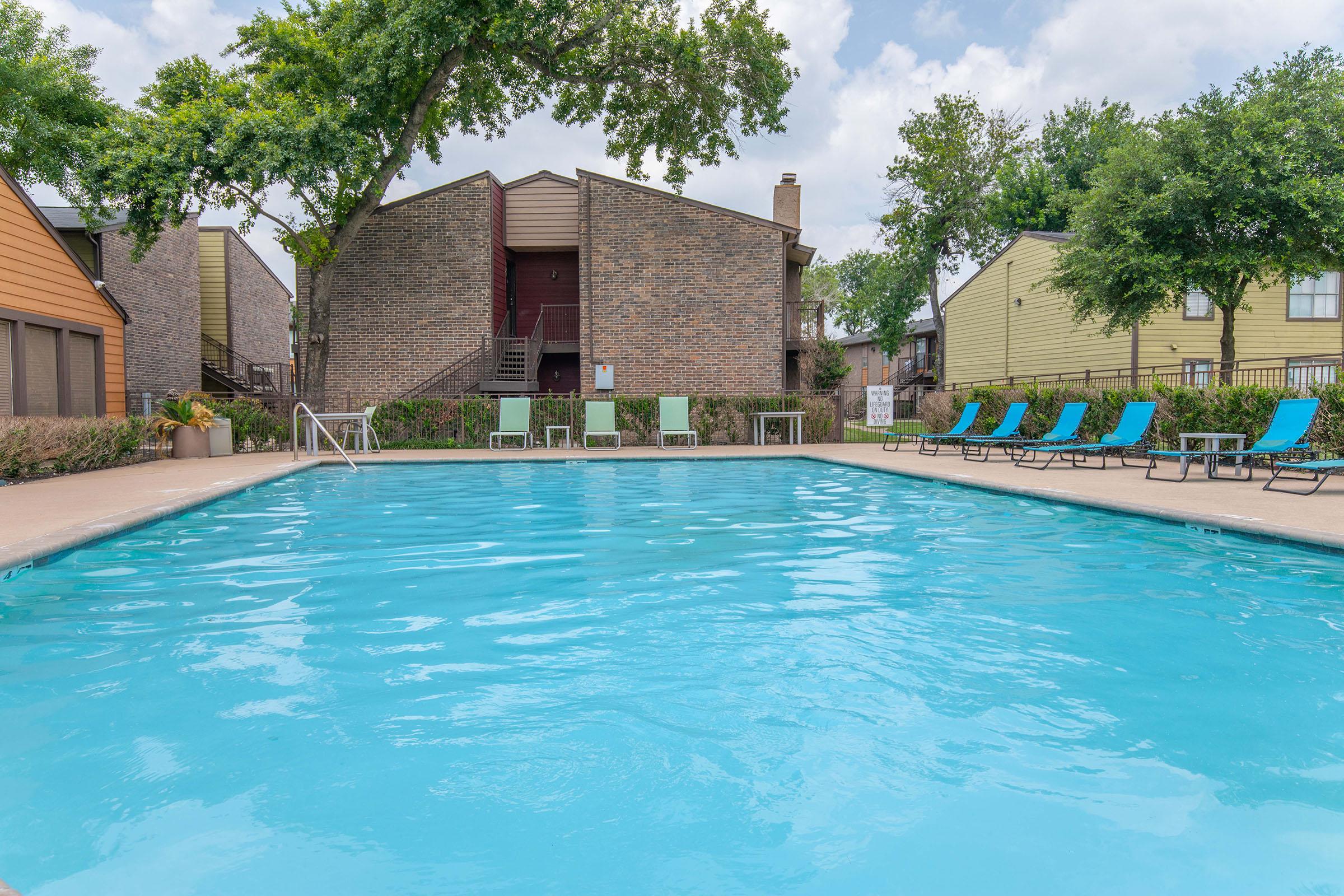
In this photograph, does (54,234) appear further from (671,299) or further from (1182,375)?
(1182,375)

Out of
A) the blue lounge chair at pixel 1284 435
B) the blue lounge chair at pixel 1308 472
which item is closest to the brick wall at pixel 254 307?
the blue lounge chair at pixel 1284 435

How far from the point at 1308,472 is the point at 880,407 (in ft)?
30.6

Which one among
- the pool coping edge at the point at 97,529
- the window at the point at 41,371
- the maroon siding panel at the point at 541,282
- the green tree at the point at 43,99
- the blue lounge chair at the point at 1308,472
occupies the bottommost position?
the pool coping edge at the point at 97,529

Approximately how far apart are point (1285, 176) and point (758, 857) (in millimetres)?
18803

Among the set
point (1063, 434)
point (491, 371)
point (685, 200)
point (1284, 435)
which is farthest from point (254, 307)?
point (1284, 435)

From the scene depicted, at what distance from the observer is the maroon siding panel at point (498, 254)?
822 inches

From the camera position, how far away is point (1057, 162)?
38.9 meters

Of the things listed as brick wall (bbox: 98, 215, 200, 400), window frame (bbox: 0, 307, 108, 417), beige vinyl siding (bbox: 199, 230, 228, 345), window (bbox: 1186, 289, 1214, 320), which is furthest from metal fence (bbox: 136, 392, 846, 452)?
window (bbox: 1186, 289, 1214, 320)

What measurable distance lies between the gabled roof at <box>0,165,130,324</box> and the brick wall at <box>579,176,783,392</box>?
981cm

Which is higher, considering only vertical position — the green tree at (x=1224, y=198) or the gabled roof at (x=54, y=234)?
the green tree at (x=1224, y=198)

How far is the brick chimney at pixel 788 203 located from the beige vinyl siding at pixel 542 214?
19.9 feet

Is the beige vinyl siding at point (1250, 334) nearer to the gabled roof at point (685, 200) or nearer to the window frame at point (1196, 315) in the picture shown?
the window frame at point (1196, 315)

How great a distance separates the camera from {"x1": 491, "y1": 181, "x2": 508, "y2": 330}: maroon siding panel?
2088 centimetres

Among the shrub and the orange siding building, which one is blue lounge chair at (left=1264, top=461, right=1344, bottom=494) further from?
the shrub
